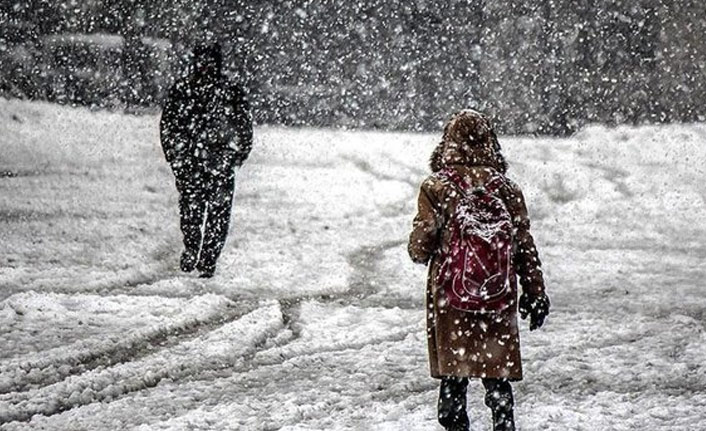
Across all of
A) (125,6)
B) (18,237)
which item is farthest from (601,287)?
(125,6)

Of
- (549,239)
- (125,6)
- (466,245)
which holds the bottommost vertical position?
(549,239)

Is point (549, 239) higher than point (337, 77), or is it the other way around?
point (337, 77)

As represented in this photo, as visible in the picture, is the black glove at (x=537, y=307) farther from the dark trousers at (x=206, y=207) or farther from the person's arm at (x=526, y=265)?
the dark trousers at (x=206, y=207)

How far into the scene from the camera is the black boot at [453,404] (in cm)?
397

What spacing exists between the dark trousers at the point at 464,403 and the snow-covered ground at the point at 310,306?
0.50 meters

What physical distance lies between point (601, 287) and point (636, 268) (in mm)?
1275

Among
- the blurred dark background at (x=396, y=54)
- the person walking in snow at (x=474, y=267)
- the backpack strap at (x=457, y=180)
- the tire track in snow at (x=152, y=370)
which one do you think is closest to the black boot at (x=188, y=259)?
the tire track in snow at (x=152, y=370)

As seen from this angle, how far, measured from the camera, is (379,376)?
17.6 ft

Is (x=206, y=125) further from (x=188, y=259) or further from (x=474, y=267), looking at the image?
(x=474, y=267)

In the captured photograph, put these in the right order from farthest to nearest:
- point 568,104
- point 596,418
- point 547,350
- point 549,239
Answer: point 568,104
point 549,239
point 547,350
point 596,418

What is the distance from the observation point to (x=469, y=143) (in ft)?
12.9

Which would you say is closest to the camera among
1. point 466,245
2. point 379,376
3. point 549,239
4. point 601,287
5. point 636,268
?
point 466,245

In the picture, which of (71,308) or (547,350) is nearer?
(547,350)

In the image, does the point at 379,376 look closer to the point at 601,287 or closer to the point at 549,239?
the point at 601,287
